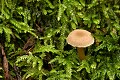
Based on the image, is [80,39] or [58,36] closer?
[80,39]

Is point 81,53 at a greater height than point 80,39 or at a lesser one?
lesser

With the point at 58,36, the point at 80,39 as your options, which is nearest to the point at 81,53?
the point at 80,39

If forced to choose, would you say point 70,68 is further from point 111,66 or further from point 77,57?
point 111,66

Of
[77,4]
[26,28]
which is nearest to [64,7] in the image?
[77,4]

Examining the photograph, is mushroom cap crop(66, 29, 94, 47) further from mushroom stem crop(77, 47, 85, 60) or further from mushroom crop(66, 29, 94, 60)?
mushroom stem crop(77, 47, 85, 60)

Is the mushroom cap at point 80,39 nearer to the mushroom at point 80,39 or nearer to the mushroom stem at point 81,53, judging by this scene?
the mushroom at point 80,39

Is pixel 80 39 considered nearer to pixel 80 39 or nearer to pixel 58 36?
pixel 80 39

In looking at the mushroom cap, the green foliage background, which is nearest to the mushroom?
the mushroom cap
